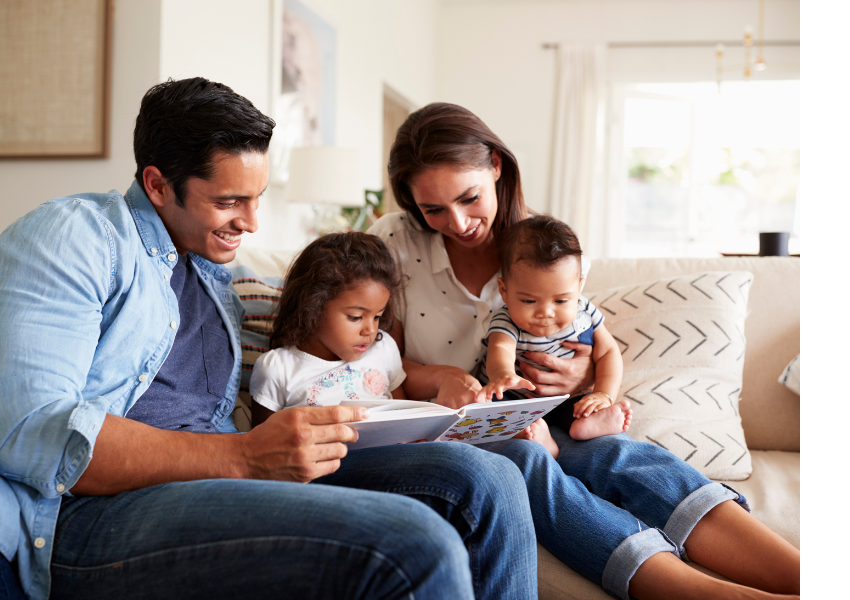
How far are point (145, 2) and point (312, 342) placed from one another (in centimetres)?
171

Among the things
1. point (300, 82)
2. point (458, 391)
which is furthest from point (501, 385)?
point (300, 82)

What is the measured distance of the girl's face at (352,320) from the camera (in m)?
1.39

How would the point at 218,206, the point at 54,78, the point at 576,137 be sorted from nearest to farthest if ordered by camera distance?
the point at 218,206 → the point at 54,78 → the point at 576,137

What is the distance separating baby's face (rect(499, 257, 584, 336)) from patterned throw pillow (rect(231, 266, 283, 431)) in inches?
22.2

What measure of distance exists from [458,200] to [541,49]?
5.14 meters

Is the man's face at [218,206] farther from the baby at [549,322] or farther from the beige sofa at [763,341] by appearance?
the baby at [549,322]

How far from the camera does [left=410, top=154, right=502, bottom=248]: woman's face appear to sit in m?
1.46

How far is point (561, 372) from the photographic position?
4.83ft

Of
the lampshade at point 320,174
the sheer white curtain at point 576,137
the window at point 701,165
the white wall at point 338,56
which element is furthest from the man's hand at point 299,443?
the window at point 701,165

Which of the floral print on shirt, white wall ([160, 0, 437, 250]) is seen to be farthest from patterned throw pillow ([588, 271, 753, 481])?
white wall ([160, 0, 437, 250])

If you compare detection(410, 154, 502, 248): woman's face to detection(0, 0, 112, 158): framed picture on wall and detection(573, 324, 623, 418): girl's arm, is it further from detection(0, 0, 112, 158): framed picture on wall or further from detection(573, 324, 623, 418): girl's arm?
detection(0, 0, 112, 158): framed picture on wall

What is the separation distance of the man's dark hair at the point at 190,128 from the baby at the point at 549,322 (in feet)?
2.07

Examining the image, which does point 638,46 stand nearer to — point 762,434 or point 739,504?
point 762,434

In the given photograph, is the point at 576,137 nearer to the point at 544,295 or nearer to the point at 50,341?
the point at 544,295
